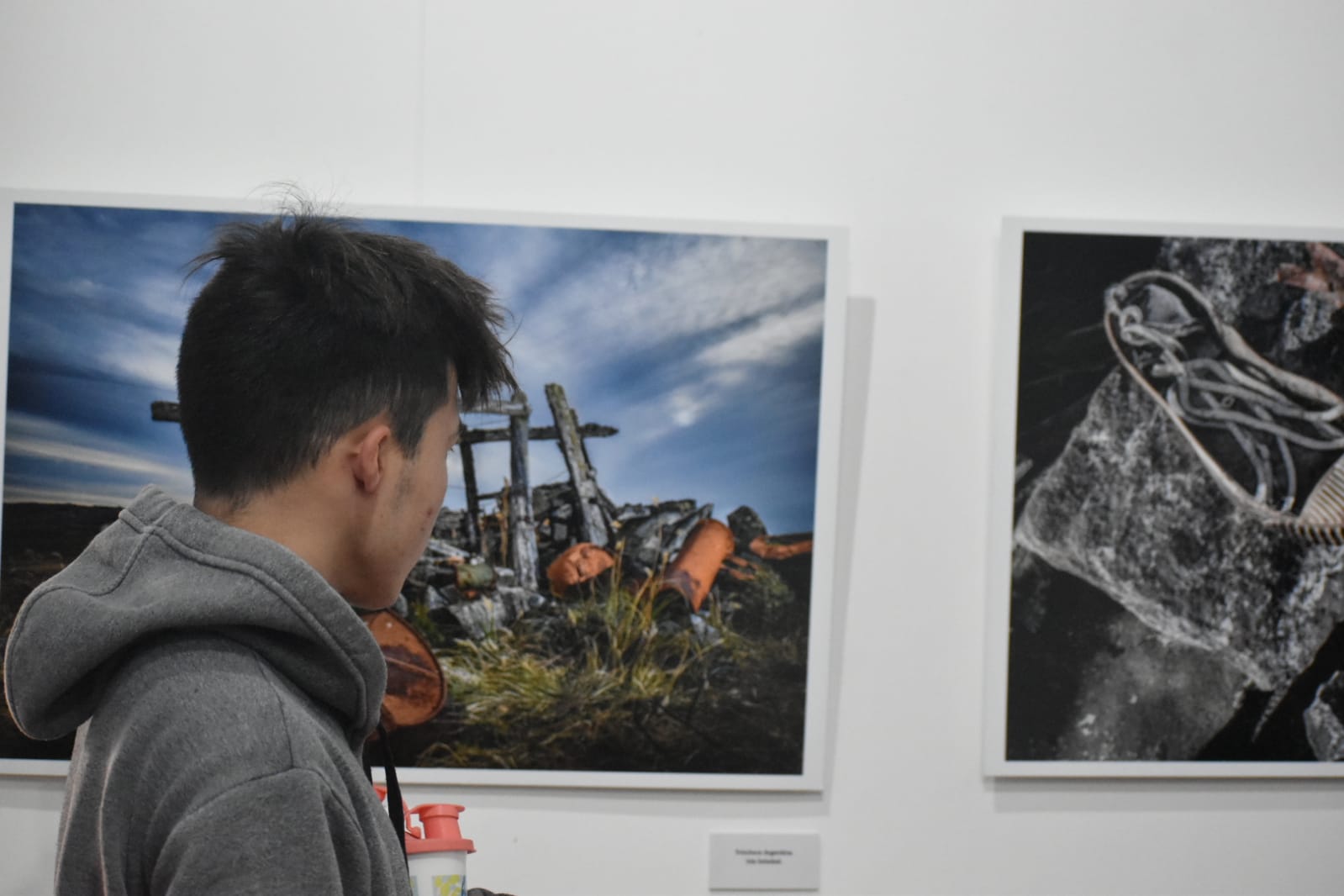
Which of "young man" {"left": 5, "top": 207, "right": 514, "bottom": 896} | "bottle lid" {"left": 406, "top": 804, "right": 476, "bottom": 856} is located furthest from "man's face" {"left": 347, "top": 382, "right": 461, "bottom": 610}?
"bottle lid" {"left": 406, "top": 804, "right": 476, "bottom": 856}

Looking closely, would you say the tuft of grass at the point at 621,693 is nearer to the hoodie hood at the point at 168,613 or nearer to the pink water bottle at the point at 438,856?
the pink water bottle at the point at 438,856

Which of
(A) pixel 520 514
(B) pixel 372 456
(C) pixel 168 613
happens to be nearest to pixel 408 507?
(B) pixel 372 456

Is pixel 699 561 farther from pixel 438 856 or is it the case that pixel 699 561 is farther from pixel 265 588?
pixel 265 588

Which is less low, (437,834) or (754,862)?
(437,834)

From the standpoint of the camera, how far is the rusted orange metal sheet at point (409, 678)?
61.7 inches

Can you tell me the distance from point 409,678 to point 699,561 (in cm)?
41

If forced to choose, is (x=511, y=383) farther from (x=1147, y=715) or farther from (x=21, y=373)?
(x=1147, y=715)

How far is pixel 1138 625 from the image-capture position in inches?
63.9

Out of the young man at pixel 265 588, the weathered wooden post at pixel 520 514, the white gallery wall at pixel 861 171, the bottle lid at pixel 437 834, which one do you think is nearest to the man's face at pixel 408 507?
the young man at pixel 265 588

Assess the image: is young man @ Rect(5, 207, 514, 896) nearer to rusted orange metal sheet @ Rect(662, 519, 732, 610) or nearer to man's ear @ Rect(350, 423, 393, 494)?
man's ear @ Rect(350, 423, 393, 494)

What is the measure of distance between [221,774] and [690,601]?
974mm

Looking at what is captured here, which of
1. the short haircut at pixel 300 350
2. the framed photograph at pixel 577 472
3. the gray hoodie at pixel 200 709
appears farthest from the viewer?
the framed photograph at pixel 577 472

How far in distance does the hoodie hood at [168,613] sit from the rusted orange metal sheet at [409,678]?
2.63 ft

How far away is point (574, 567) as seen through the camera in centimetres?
158
